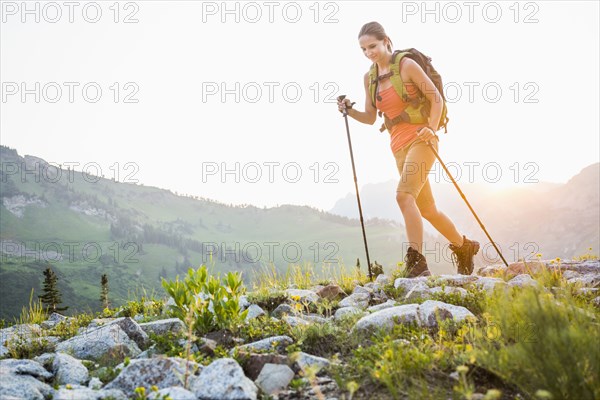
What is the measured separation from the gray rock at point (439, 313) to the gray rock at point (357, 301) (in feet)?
4.08

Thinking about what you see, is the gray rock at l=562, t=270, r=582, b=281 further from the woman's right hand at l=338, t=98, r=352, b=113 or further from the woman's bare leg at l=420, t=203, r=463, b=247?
the woman's right hand at l=338, t=98, r=352, b=113

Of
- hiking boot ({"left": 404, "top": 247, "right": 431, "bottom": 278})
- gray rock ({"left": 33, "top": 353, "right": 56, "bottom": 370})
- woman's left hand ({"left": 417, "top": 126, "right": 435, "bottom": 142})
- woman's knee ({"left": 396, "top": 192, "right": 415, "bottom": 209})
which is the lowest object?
gray rock ({"left": 33, "top": 353, "right": 56, "bottom": 370})

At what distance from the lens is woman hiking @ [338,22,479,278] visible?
7426 millimetres

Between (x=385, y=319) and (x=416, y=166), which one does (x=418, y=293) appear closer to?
(x=385, y=319)

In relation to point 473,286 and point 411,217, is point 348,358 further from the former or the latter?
point 411,217

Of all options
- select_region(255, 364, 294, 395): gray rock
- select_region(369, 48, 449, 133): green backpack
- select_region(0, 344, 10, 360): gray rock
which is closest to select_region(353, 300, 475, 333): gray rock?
select_region(255, 364, 294, 395): gray rock

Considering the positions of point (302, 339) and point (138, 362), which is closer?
point (138, 362)

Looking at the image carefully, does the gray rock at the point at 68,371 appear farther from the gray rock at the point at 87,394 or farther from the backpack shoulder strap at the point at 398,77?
the backpack shoulder strap at the point at 398,77

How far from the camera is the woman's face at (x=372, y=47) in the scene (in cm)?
772

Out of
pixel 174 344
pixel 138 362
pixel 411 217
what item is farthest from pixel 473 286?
pixel 138 362

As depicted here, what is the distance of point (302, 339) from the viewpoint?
4.26m

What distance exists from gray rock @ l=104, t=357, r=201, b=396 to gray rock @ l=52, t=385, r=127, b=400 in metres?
0.11

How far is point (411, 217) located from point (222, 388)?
5.00 meters

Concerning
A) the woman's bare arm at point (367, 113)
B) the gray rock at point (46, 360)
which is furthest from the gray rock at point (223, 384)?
the woman's bare arm at point (367, 113)
